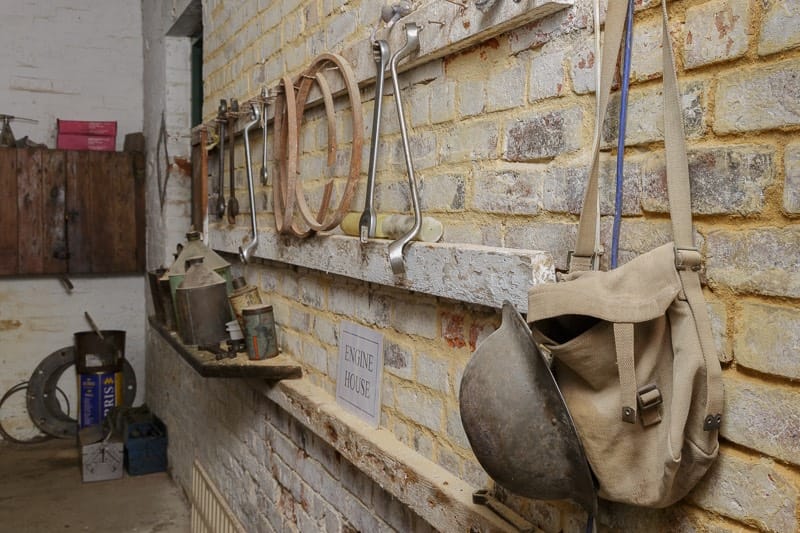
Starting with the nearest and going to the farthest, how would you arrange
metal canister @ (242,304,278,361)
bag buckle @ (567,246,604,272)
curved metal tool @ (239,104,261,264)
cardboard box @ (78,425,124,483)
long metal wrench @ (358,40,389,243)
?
bag buckle @ (567,246,604,272), long metal wrench @ (358,40,389,243), metal canister @ (242,304,278,361), curved metal tool @ (239,104,261,264), cardboard box @ (78,425,124,483)

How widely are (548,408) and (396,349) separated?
0.82 meters

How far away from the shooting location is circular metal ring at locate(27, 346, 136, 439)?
17.1 ft

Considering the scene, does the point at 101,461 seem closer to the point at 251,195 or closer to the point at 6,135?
the point at 6,135

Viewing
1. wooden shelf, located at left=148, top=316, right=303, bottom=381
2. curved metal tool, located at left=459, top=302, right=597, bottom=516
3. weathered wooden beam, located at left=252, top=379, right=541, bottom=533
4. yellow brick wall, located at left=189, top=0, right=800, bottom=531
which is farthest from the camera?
wooden shelf, located at left=148, top=316, right=303, bottom=381

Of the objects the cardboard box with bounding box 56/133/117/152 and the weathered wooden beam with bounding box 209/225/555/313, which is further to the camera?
the cardboard box with bounding box 56/133/117/152

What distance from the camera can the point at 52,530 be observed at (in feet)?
12.3

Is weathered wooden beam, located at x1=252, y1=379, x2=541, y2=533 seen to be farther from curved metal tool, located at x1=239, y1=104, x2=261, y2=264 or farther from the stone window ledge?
curved metal tool, located at x1=239, y1=104, x2=261, y2=264

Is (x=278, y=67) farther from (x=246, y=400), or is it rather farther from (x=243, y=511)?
(x=243, y=511)

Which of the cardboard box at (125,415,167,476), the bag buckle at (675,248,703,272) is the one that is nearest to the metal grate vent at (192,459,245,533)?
the cardboard box at (125,415,167,476)

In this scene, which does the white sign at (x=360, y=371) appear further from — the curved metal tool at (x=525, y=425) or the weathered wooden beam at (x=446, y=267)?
the curved metal tool at (x=525, y=425)

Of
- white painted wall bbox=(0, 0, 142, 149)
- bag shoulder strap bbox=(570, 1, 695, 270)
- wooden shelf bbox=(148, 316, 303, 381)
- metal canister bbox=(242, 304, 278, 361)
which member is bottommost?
wooden shelf bbox=(148, 316, 303, 381)

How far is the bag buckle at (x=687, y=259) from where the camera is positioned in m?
1.00

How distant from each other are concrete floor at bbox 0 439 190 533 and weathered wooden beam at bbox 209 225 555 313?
2.33 m

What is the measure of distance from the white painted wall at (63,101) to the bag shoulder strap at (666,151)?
4750 millimetres
